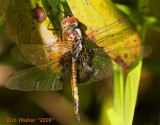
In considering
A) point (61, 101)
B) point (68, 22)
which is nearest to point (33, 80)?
point (68, 22)

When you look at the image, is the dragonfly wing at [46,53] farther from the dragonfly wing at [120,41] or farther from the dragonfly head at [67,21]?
the dragonfly wing at [120,41]

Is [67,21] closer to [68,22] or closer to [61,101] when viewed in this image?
[68,22]

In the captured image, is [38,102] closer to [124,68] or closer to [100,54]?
[100,54]

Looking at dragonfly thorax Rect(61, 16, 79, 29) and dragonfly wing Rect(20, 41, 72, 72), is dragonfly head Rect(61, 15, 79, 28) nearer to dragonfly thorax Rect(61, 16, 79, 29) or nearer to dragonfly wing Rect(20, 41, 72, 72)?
dragonfly thorax Rect(61, 16, 79, 29)

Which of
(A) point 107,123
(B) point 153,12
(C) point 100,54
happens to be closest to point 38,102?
(A) point 107,123

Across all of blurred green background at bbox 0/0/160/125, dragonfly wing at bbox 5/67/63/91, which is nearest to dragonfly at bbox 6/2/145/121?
dragonfly wing at bbox 5/67/63/91

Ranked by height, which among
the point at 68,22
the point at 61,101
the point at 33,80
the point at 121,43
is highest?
the point at 68,22

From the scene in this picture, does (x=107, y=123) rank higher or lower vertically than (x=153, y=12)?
lower
